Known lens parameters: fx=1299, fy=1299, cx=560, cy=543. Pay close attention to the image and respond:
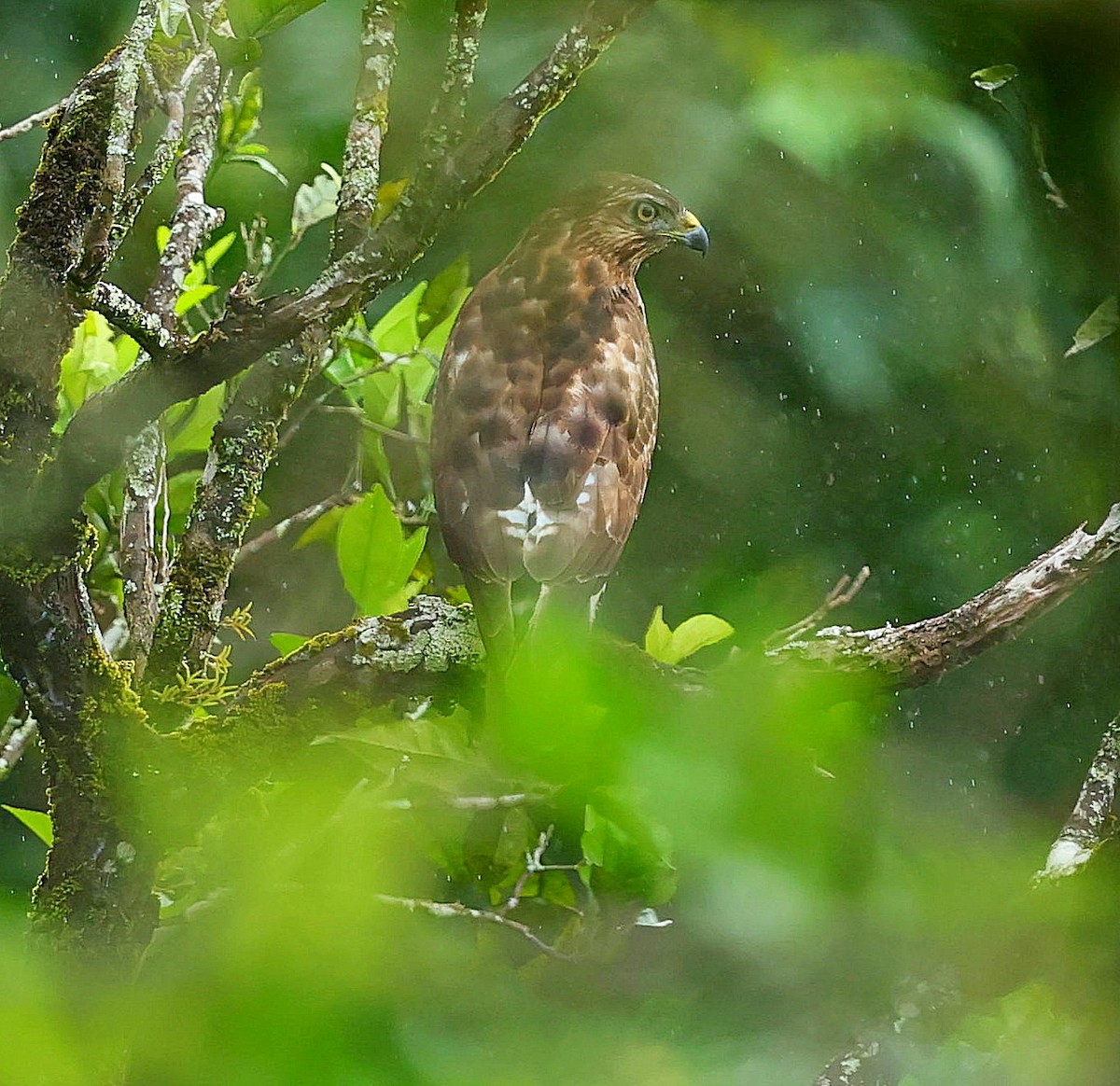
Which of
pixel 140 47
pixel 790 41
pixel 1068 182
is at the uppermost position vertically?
pixel 140 47

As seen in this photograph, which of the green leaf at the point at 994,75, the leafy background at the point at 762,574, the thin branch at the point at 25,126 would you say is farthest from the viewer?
the green leaf at the point at 994,75

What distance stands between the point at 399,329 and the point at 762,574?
0.58 ft

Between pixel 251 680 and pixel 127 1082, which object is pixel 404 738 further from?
pixel 127 1082

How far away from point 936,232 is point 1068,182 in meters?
0.07

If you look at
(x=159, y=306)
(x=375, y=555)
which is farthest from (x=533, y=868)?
(x=159, y=306)

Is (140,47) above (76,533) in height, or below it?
above

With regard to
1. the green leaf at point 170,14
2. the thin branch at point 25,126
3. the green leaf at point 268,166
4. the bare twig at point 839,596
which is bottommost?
the bare twig at point 839,596

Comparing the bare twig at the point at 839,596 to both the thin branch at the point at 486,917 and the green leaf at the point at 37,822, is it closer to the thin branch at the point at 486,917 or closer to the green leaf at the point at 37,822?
the thin branch at the point at 486,917

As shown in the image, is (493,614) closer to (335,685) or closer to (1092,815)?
(335,685)

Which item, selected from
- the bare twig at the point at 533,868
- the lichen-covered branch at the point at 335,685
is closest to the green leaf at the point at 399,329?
the lichen-covered branch at the point at 335,685

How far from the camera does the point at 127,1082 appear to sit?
0.21 meters

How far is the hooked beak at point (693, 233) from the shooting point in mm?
524

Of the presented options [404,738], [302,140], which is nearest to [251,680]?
[404,738]

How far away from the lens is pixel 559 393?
527 mm
